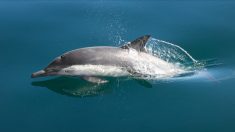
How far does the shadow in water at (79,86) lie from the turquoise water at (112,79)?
0.8 inches

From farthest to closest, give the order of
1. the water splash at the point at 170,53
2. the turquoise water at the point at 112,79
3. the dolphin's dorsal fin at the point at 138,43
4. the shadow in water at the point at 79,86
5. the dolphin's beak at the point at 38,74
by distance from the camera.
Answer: the water splash at the point at 170,53 → the dolphin's dorsal fin at the point at 138,43 → the dolphin's beak at the point at 38,74 → the shadow in water at the point at 79,86 → the turquoise water at the point at 112,79

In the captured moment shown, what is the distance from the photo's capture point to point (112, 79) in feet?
33.1

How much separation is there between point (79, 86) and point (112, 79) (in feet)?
2.46

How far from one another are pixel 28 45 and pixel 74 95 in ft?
10.1

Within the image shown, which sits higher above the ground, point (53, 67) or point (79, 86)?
point (53, 67)

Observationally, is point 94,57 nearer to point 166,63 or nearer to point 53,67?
point 53,67

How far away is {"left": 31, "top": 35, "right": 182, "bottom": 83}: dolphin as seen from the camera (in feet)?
32.9

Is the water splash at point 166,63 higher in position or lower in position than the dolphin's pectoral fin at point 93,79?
higher

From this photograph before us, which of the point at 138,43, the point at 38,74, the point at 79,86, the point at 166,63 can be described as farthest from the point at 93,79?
the point at 166,63

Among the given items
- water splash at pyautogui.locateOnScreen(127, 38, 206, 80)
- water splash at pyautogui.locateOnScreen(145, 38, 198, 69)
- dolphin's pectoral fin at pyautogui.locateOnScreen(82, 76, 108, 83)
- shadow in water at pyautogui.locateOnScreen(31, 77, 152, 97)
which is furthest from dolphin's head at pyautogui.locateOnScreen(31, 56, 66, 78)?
water splash at pyautogui.locateOnScreen(145, 38, 198, 69)

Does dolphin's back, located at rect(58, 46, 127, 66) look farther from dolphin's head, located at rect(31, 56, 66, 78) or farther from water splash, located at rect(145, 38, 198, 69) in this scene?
water splash, located at rect(145, 38, 198, 69)

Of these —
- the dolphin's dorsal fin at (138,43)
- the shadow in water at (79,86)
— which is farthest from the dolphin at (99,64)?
the shadow in water at (79,86)

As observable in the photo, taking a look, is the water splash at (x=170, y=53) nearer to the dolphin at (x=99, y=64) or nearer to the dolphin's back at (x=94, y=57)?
the dolphin at (x=99, y=64)

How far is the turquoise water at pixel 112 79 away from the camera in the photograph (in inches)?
336
